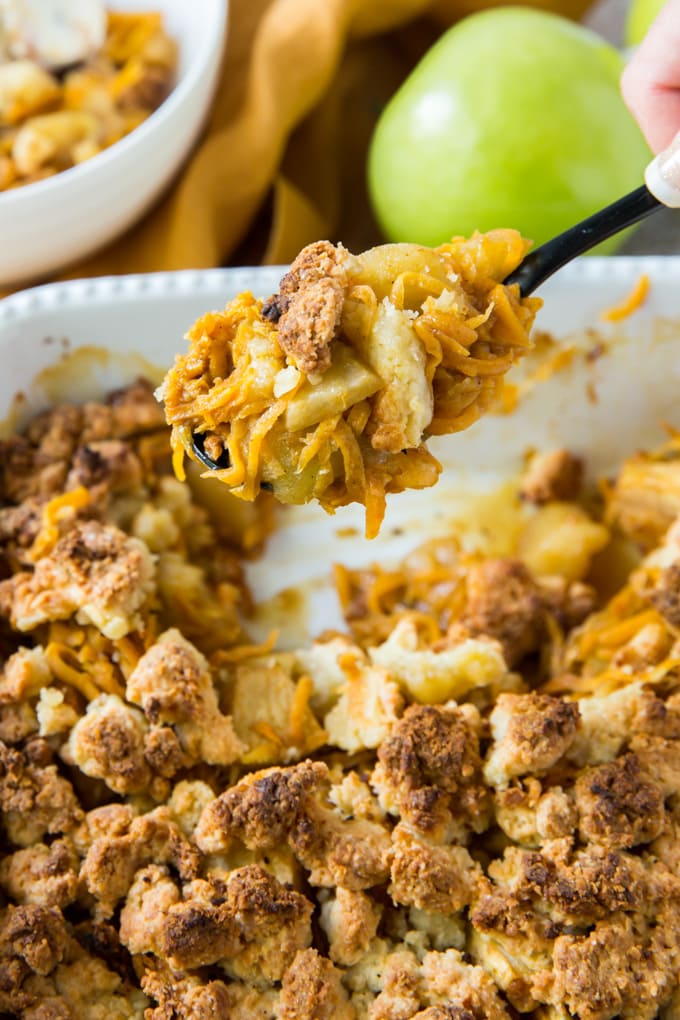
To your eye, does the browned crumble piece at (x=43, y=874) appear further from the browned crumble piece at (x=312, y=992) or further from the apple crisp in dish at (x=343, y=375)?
the apple crisp in dish at (x=343, y=375)

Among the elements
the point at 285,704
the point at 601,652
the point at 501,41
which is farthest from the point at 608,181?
the point at 285,704

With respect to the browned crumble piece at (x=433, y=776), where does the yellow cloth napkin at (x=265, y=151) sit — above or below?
above

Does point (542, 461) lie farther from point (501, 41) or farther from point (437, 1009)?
point (437, 1009)

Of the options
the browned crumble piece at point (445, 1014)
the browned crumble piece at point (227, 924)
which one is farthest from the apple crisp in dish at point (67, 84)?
the browned crumble piece at point (445, 1014)

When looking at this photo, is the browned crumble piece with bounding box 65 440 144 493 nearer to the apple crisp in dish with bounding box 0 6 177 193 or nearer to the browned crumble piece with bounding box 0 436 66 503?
the browned crumble piece with bounding box 0 436 66 503

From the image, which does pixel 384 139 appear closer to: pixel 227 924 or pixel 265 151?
pixel 265 151

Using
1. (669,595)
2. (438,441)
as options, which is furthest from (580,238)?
(438,441)
